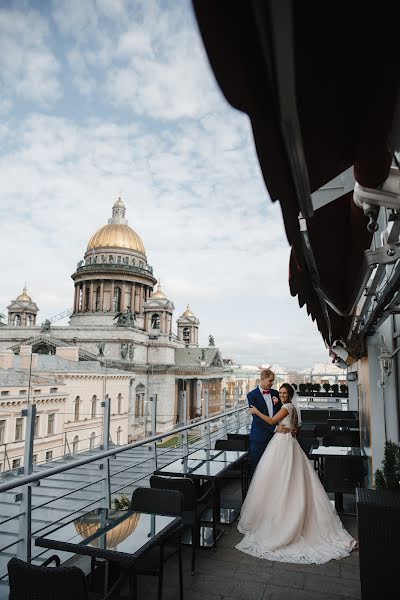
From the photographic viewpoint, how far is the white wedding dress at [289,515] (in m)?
4.79

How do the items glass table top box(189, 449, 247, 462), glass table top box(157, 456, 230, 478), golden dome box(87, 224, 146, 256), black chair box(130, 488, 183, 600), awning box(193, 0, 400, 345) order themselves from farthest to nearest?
golden dome box(87, 224, 146, 256), glass table top box(189, 449, 247, 462), glass table top box(157, 456, 230, 478), black chair box(130, 488, 183, 600), awning box(193, 0, 400, 345)

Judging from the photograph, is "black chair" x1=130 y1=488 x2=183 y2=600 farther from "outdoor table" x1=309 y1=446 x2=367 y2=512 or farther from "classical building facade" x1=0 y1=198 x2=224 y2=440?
"classical building facade" x1=0 y1=198 x2=224 y2=440

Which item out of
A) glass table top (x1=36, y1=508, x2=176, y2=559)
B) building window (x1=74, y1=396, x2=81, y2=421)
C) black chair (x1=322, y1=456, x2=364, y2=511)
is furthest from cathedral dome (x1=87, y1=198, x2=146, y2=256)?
glass table top (x1=36, y1=508, x2=176, y2=559)

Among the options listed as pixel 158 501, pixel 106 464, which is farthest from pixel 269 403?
pixel 158 501

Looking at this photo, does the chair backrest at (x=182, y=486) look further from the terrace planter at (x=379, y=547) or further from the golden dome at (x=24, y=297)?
the golden dome at (x=24, y=297)

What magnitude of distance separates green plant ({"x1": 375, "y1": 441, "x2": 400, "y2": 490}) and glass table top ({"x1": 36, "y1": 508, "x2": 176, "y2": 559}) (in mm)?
2038

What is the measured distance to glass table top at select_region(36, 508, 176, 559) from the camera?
10.0 ft

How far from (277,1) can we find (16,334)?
6558cm

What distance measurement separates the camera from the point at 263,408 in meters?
6.26

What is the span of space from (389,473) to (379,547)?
738 millimetres

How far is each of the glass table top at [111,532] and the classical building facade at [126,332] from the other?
49.1 metres

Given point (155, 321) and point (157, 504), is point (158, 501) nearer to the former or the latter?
point (157, 504)

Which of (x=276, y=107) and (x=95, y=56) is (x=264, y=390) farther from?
(x=276, y=107)

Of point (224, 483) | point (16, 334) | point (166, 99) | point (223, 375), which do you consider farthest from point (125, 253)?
point (166, 99)
